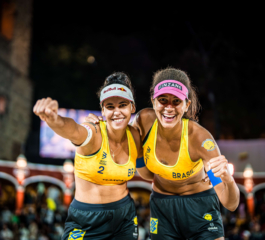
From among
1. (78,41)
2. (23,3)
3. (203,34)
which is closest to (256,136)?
(203,34)

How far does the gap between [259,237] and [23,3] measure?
24242 millimetres

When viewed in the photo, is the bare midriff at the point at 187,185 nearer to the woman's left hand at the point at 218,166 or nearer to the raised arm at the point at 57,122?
the woman's left hand at the point at 218,166

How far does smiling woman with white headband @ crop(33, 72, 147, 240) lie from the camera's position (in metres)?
2.99

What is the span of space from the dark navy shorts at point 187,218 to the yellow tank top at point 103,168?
2.10 ft

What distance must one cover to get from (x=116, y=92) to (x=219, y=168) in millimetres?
1263

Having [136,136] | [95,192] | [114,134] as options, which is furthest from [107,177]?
[136,136]

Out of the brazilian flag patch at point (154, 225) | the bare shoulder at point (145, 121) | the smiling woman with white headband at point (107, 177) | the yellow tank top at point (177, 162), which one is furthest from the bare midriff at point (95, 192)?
the bare shoulder at point (145, 121)

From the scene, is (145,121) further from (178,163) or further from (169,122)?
(178,163)

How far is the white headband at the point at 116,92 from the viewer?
10.1 feet

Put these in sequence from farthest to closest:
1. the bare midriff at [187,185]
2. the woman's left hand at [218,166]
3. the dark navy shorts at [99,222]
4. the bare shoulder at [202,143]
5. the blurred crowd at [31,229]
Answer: the blurred crowd at [31,229], the bare midriff at [187,185], the dark navy shorts at [99,222], the bare shoulder at [202,143], the woman's left hand at [218,166]

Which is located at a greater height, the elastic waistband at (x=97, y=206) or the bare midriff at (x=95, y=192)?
the bare midriff at (x=95, y=192)

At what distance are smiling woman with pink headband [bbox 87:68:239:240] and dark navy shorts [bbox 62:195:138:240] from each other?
0.45 m

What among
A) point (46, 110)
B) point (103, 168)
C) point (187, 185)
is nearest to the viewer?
point (46, 110)

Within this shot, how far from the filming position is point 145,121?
3516mm
